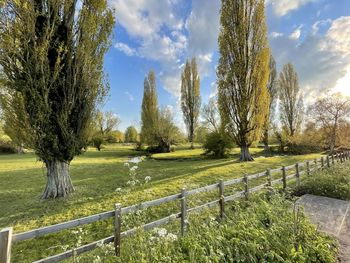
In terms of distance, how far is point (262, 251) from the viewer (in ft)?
9.15

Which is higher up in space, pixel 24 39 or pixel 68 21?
pixel 68 21

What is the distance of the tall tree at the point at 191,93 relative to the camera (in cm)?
3256

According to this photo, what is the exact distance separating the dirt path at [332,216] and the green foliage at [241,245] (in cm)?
36

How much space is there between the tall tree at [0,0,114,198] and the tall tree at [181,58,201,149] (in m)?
25.2

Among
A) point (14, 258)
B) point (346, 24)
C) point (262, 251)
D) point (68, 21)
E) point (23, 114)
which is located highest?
point (346, 24)

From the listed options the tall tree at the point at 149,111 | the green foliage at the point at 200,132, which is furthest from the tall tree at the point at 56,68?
the green foliage at the point at 200,132

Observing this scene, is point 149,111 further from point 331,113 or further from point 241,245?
point 241,245

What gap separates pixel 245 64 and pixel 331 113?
11.9 metres

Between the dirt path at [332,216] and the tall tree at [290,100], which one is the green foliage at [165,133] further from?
the dirt path at [332,216]

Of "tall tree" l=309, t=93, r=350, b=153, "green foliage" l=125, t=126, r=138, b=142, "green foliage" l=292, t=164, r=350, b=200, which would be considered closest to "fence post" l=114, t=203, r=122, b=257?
"green foliage" l=292, t=164, r=350, b=200

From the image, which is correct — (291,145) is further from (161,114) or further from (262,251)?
(262,251)

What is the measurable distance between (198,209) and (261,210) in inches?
51.1

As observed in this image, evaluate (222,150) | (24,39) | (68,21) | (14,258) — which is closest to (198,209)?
(14,258)

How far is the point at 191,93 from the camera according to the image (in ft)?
107
